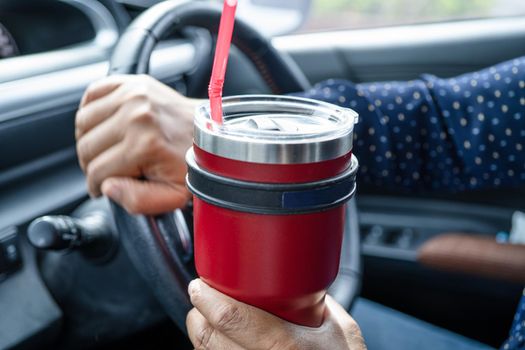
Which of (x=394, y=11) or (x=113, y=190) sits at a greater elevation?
(x=113, y=190)

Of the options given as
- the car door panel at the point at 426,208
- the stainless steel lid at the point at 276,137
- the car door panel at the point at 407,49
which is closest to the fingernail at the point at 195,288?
the stainless steel lid at the point at 276,137

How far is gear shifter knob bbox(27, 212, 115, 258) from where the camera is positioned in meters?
0.76

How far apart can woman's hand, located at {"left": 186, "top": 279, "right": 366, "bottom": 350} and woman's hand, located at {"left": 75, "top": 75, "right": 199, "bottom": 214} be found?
0.18m

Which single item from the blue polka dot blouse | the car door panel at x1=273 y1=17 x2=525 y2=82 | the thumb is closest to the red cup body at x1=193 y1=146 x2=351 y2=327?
the thumb

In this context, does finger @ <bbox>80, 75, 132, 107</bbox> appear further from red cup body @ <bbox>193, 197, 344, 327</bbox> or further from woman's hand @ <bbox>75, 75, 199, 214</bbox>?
red cup body @ <bbox>193, 197, 344, 327</bbox>

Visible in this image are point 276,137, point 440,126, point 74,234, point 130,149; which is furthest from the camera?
point 440,126

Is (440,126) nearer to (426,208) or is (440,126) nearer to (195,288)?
(426,208)

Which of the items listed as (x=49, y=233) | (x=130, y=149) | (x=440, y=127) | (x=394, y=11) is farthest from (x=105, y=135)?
(x=394, y=11)

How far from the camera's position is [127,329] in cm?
95

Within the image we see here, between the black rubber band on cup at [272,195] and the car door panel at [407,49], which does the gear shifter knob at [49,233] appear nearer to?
the black rubber band on cup at [272,195]

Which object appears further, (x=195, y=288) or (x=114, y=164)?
(x=114, y=164)

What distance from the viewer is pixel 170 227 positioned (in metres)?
0.73

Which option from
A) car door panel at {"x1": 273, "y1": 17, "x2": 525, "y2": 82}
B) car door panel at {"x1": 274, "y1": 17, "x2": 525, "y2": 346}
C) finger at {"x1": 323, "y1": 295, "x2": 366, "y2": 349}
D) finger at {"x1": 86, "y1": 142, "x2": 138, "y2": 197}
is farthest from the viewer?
car door panel at {"x1": 273, "y1": 17, "x2": 525, "y2": 82}

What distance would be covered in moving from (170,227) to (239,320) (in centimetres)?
26
